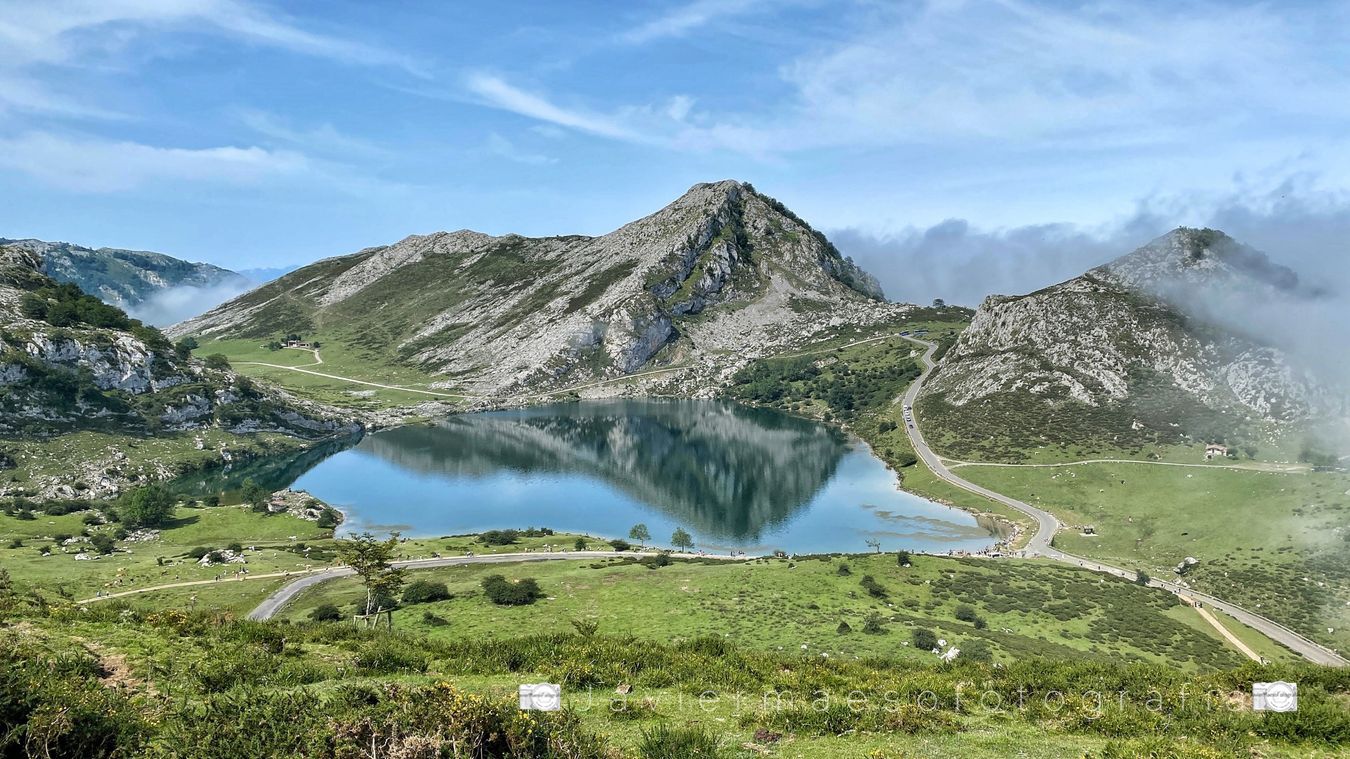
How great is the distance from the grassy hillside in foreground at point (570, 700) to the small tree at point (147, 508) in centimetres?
8535

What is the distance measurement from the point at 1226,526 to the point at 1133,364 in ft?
220

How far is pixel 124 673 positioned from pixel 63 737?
24.6 ft

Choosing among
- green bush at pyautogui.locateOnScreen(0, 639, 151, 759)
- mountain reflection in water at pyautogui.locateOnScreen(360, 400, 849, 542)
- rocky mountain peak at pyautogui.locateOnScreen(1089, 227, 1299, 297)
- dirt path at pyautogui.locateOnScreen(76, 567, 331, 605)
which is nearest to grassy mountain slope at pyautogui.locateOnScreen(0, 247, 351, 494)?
mountain reflection in water at pyautogui.locateOnScreen(360, 400, 849, 542)

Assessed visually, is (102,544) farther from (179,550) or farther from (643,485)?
(643,485)

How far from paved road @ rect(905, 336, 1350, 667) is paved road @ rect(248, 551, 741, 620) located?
4394 cm

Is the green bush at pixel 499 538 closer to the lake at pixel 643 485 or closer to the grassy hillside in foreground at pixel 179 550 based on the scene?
the grassy hillside in foreground at pixel 179 550

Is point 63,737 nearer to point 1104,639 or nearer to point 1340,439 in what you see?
point 1104,639

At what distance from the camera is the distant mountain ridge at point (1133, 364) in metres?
126

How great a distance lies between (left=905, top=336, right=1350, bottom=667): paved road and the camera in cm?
5858

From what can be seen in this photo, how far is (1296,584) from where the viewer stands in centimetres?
7138

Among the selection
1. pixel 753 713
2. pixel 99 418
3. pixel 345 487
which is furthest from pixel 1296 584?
pixel 99 418

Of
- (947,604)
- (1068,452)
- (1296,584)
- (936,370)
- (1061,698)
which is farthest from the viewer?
(936,370)

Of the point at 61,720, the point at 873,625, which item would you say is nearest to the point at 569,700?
the point at 61,720

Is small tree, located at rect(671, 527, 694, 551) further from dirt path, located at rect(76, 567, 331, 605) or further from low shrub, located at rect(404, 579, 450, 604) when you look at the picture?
dirt path, located at rect(76, 567, 331, 605)
